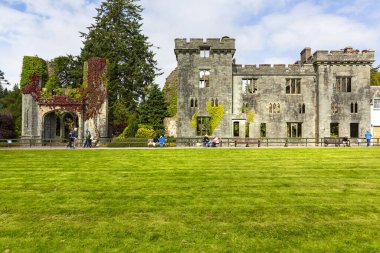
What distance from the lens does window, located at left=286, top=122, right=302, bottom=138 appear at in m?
33.3

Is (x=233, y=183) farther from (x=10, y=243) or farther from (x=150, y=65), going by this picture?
(x=150, y=65)

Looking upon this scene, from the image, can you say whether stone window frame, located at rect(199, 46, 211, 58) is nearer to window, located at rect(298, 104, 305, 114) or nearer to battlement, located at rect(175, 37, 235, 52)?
battlement, located at rect(175, 37, 235, 52)

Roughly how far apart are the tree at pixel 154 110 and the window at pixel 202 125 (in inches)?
204

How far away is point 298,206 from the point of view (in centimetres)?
769

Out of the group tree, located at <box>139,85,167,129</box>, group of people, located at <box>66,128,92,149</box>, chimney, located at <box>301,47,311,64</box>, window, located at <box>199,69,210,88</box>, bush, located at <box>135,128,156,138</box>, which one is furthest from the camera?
tree, located at <box>139,85,167,129</box>

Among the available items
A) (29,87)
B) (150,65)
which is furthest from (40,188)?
(150,65)

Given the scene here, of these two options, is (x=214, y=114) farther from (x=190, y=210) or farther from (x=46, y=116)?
(x=190, y=210)

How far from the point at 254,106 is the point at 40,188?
26.7m

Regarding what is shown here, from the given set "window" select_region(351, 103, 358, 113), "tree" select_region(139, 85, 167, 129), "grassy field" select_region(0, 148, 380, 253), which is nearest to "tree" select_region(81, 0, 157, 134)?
"tree" select_region(139, 85, 167, 129)

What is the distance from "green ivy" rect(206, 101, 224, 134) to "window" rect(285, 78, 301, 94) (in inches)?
304

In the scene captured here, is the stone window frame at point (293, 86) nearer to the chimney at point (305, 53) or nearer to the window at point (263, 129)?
the chimney at point (305, 53)

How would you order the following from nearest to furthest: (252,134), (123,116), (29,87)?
(29,87) < (252,134) < (123,116)

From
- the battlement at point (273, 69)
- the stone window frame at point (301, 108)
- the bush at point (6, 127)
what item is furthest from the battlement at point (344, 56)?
the bush at point (6, 127)

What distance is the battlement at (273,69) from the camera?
3334 cm
